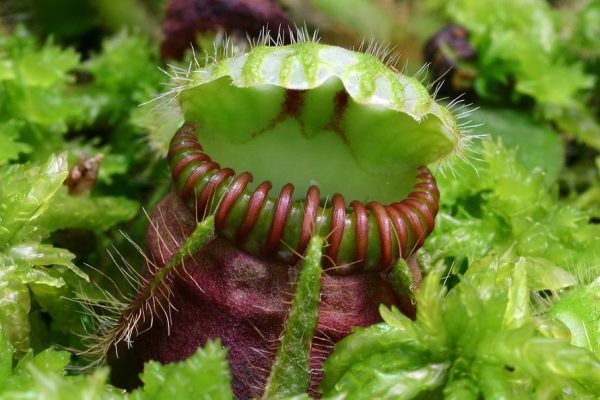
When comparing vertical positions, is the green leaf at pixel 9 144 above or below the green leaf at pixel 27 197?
below

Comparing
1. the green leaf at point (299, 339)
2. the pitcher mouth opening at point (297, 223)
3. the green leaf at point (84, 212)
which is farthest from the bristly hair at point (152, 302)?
the green leaf at point (84, 212)

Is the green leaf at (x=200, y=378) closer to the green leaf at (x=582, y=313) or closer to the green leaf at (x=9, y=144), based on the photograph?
the green leaf at (x=582, y=313)

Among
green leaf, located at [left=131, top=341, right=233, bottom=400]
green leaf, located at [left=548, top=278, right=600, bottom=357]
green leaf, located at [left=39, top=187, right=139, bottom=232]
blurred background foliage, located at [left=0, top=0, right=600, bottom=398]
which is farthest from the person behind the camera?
green leaf, located at [left=39, top=187, right=139, bottom=232]

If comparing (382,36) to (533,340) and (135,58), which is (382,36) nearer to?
(135,58)

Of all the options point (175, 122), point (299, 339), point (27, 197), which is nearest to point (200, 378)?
point (299, 339)

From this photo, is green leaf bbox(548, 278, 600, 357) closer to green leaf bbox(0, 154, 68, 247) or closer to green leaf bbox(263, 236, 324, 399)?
green leaf bbox(263, 236, 324, 399)

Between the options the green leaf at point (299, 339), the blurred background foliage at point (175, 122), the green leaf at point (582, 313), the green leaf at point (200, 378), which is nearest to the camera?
the green leaf at point (200, 378)

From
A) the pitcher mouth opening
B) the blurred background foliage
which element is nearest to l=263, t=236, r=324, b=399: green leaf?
the pitcher mouth opening

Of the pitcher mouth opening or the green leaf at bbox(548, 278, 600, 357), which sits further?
the green leaf at bbox(548, 278, 600, 357)
